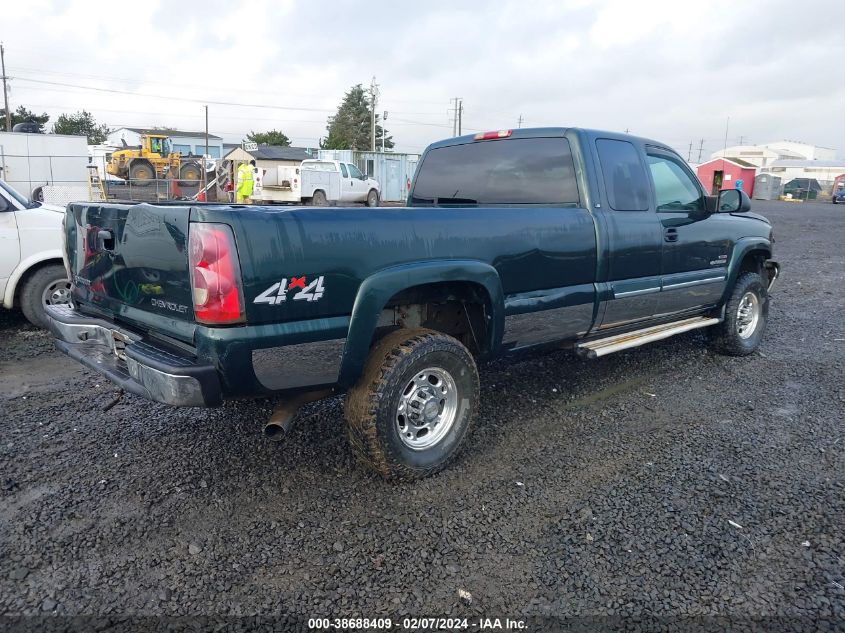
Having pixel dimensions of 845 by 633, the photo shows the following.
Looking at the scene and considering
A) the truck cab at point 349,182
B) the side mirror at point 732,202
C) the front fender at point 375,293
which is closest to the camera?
the front fender at point 375,293

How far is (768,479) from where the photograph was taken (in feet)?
11.4

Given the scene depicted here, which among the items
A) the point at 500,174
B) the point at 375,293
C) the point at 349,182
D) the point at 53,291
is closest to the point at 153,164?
the point at 349,182

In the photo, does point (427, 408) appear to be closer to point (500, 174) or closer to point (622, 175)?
point (500, 174)

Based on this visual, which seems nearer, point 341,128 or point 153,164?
point 153,164

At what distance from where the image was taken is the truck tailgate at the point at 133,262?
9.37ft

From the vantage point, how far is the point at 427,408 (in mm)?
3465

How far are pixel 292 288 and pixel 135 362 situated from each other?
85 centimetres

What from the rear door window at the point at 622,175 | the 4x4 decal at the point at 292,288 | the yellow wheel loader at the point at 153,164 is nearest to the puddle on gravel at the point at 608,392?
the rear door window at the point at 622,175

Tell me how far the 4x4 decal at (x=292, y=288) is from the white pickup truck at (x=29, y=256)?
420cm

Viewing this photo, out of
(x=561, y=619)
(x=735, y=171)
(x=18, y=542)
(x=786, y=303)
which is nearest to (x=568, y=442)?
(x=561, y=619)

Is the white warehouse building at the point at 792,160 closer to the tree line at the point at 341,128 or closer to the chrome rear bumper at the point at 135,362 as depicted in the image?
the tree line at the point at 341,128

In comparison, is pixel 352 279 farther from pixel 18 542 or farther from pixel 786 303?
pixel 786 303

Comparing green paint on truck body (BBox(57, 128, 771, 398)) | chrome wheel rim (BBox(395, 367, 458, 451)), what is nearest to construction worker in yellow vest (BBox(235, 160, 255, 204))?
green paint on truck body (BBox(57, 128, 771, 398))

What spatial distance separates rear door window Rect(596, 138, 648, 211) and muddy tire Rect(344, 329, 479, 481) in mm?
1752
